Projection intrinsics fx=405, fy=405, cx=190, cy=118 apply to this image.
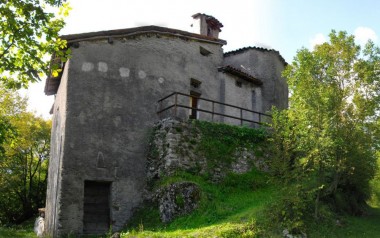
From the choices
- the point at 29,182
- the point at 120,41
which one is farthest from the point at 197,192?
the point at 29,182

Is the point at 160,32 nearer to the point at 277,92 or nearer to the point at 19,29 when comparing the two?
the point at 277,92

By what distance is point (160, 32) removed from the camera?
19531mm

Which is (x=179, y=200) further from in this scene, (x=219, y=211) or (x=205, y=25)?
(x=205, y=25)

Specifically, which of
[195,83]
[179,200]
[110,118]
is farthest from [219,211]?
[195,83]

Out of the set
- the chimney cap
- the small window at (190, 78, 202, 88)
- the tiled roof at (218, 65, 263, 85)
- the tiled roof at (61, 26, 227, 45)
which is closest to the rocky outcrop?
the small window at (190, 78, 202, 88)

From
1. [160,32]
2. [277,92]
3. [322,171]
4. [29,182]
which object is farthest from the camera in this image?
[29,182]

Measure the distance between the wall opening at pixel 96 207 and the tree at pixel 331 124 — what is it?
281 inches

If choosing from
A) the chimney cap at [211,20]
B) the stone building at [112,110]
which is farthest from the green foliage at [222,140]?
the chimney cap at [211,20]

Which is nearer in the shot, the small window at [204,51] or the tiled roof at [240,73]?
the small window at [204,51]

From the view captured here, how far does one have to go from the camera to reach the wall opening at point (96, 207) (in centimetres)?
1596

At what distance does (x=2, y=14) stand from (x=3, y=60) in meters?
1.00

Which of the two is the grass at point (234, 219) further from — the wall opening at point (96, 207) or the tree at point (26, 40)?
the tree at point (26, 40)

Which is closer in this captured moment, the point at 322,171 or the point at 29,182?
the point at 322,171

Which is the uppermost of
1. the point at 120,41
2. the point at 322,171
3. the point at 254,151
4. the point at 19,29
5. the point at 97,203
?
the point at 120,41
